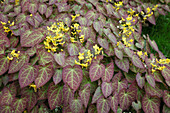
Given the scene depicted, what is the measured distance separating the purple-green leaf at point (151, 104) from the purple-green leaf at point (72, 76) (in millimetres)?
741

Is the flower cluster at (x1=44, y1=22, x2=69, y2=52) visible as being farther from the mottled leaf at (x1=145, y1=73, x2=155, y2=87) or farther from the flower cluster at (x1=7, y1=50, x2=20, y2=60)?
the mottled leaf at (x1=145, y1=73, x2=155, y2=87)

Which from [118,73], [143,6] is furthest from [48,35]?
[143,6]

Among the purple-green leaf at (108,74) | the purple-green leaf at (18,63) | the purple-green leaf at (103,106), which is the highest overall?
the purple-green leaf at (18,63)

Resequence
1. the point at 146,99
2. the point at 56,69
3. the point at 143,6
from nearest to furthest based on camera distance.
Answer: the point at 56,69 < the point at 146,99 < the point at 143,6

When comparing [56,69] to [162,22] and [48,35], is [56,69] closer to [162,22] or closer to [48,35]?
[48,35]

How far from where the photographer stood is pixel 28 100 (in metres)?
1.67

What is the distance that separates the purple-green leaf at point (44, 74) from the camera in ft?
4.96

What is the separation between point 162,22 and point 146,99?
2.15 m

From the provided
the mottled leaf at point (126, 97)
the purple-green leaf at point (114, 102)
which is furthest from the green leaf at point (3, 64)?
the mottled leaf at point (126, 97)

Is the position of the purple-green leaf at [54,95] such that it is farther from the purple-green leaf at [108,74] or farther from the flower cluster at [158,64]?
the flower cluster at [158,64]

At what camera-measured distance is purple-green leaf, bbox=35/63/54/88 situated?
4.96 ft

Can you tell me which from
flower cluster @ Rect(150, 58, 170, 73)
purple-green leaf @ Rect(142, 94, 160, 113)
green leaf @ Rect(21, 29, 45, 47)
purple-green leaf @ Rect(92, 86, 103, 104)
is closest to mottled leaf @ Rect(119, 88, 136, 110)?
purple-green leaf @ Rect(142, 94, 160, 113)

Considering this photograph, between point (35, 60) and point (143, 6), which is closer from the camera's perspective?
point (35, 60)

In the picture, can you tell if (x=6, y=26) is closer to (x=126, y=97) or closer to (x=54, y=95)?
(x=54, y=95)
